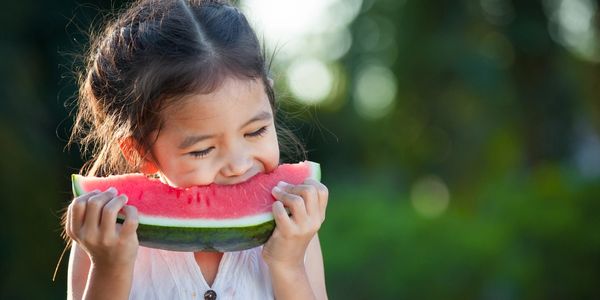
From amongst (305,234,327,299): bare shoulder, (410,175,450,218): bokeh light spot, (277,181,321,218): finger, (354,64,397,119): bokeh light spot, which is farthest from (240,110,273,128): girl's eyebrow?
(354,64,397,119): bokeh light spot

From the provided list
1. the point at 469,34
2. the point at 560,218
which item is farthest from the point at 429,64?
the point at 560,218

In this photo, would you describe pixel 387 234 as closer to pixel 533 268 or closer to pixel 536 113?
pixel 533 268

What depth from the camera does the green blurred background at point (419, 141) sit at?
8.25 metres

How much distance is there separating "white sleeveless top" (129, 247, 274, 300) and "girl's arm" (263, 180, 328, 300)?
10cm

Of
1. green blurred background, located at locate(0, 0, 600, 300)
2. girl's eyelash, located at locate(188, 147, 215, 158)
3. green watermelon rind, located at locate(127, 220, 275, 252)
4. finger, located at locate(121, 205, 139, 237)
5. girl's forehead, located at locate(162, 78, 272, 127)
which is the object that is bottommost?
green blurred background, located at locate(0, 0, 600, 300)

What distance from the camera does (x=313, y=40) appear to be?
65.6ft

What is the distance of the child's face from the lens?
8.80ft

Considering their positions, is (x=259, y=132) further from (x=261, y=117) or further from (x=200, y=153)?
(x=200, y=153)

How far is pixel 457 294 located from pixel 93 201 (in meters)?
6.00

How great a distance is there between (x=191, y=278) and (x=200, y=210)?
0.67 ft

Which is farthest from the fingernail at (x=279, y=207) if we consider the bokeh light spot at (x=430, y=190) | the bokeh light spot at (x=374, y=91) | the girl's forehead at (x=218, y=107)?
the bokeh light spot at (x=374, y=91)

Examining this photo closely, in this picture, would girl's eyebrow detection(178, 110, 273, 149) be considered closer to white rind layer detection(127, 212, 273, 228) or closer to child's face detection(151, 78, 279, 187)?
child's face detection(151, 78, 279, 187)

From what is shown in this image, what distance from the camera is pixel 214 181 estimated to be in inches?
112

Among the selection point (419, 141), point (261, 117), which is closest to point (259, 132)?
point (261, 117)
